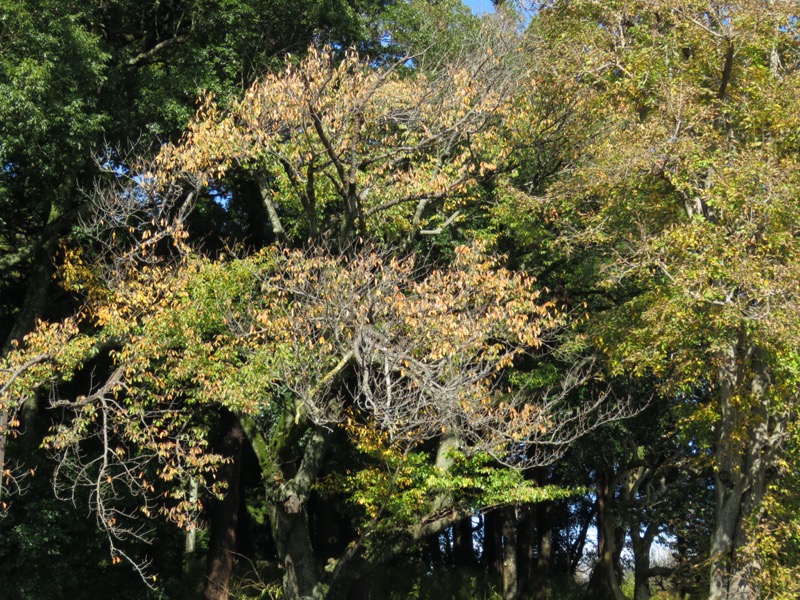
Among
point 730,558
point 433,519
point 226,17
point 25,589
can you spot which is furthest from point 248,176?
point 730,558

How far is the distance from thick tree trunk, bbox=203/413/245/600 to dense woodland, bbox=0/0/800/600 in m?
0.07

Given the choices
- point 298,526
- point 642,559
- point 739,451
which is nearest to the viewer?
point 739,451

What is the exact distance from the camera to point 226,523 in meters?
19.5

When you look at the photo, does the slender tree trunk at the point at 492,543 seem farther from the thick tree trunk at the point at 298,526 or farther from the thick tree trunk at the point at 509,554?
the thick tree trunk at the point at 298,526

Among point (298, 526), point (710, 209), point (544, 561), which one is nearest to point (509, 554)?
point (544, 561)

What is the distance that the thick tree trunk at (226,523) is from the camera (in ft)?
61.7

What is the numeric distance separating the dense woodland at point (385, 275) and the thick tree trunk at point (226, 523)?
0.07 meters

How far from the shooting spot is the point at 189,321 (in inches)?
575

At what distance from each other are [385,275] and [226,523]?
900 centimetres

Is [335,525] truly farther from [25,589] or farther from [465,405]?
[465,405]

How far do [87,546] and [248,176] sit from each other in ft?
26.7

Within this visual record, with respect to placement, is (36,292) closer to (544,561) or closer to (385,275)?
(385,275)

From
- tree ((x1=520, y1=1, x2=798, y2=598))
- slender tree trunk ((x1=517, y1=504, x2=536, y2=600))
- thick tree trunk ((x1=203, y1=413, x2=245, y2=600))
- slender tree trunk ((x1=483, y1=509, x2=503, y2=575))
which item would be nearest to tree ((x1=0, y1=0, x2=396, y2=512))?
thick tree trunk ((x1=203, y1=413, x2=245, y2=600))

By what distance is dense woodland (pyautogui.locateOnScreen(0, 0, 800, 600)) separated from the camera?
1345cm
